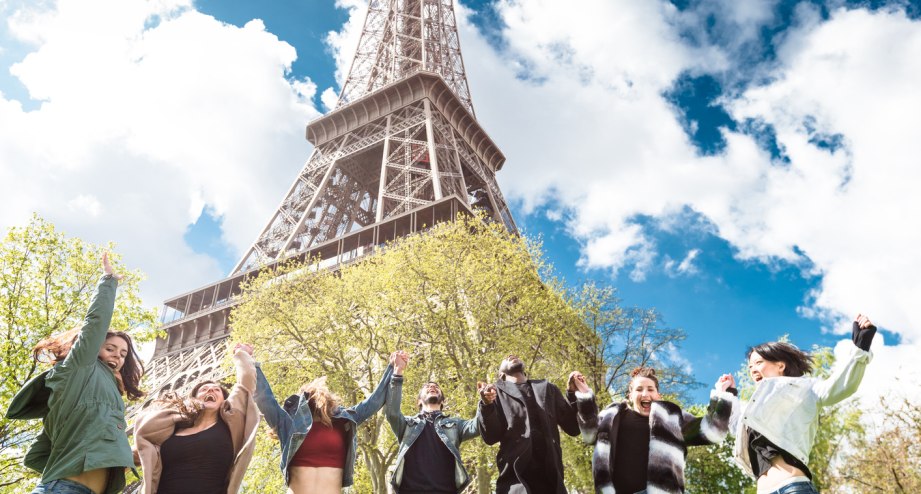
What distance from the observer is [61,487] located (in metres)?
3.55

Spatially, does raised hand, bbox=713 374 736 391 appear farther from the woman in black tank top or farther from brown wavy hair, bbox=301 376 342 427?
the woman in black tank top

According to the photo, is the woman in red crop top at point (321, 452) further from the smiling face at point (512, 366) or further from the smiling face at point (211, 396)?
the smiling face at point (512, 366)

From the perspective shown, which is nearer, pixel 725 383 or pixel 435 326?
pixel 725 383

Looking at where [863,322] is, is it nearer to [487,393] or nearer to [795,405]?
[795,405]

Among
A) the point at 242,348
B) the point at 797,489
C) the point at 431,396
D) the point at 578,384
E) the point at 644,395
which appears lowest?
the point at 797,489

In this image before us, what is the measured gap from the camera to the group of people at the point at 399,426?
3789mm

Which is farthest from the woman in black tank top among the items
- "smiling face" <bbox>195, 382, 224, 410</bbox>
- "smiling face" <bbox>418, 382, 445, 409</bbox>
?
"smiling face" <bbox>418, 382, 445, 409</bbox>

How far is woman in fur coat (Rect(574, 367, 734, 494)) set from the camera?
172 inches

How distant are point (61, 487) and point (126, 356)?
1.00m

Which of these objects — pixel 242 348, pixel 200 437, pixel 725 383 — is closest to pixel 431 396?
pixel 242 348

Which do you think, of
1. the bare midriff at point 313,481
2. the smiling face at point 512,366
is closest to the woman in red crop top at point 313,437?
the bare midriff at point 313,481

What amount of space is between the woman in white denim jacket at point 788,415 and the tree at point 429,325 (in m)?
9.35

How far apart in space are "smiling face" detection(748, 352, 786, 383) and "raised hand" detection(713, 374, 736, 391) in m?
0.20

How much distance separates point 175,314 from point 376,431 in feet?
88.5
